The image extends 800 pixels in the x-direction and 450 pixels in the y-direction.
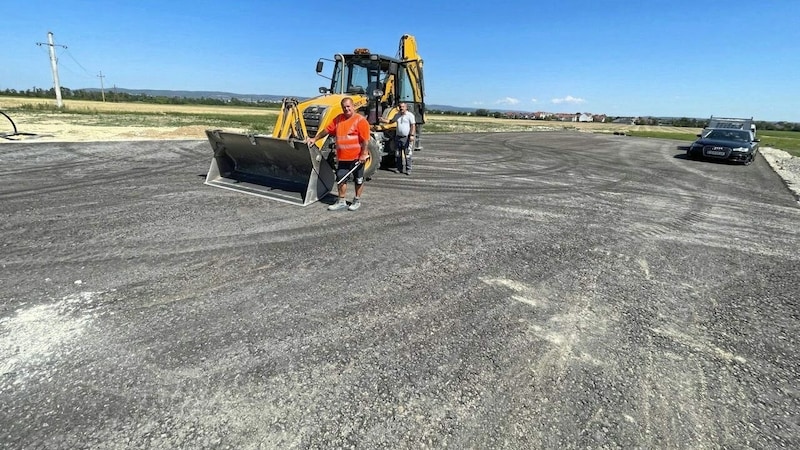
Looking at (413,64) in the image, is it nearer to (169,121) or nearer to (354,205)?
(354,205)

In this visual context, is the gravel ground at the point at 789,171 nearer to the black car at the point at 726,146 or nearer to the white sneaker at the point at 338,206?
the black car at the point at 726,146

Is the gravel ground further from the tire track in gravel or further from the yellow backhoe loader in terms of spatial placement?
the tire track in gravel

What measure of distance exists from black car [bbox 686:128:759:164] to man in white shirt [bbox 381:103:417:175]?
13451mm

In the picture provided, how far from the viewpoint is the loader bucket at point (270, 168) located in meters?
7.06

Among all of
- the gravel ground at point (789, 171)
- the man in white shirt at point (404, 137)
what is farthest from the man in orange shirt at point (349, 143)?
the gravel ground at point (789, 171)

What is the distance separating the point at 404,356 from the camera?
120 inches

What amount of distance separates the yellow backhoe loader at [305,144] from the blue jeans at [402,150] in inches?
9.1

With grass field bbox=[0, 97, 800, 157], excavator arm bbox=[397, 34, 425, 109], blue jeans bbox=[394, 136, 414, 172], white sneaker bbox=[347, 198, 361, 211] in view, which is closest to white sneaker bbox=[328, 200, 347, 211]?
white sneaker bbox=[347, 198, 361, 211]

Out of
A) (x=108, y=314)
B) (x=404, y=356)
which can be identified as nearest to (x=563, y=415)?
(x=404, y=356)

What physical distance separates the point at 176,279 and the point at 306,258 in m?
1.39

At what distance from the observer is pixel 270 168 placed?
7.89 metres

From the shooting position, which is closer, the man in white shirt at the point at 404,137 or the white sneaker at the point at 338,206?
the white sneaker at the point at 338,206

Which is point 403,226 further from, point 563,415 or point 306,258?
point 563,415

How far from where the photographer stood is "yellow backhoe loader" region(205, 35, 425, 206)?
7.24 meters
